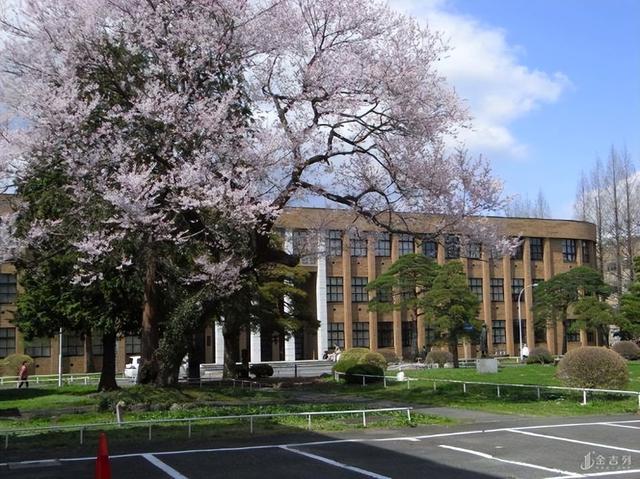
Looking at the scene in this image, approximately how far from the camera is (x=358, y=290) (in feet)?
220

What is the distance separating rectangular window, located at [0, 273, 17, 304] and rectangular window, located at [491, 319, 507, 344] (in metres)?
44.0

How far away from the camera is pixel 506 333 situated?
236 ft

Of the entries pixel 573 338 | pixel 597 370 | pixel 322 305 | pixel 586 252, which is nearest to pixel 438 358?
pixel 322 305

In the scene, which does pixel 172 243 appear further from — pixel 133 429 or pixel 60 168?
pixel 133 429

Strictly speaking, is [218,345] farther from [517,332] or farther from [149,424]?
[149,424]

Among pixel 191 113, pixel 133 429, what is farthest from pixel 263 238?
pixel 133 429

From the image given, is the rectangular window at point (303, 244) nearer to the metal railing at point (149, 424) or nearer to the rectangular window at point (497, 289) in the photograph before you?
the metal railing at point (149, 424)

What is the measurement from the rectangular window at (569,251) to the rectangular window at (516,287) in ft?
18.5

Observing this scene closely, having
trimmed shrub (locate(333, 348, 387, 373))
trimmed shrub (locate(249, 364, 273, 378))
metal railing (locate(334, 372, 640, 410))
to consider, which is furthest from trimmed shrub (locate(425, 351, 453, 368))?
metal railing (locate(334, 372, 640, 410))

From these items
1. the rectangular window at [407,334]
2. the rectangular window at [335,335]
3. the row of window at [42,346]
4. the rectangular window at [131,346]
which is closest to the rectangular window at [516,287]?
the rectangular window at [407,334]

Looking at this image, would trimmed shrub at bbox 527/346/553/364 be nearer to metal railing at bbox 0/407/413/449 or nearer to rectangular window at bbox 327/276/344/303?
rectangular window at bbox 327/276/344/303

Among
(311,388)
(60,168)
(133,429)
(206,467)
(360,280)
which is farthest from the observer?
(360,280)

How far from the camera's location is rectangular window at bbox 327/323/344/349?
65250 mm

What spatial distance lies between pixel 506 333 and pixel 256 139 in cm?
5783
